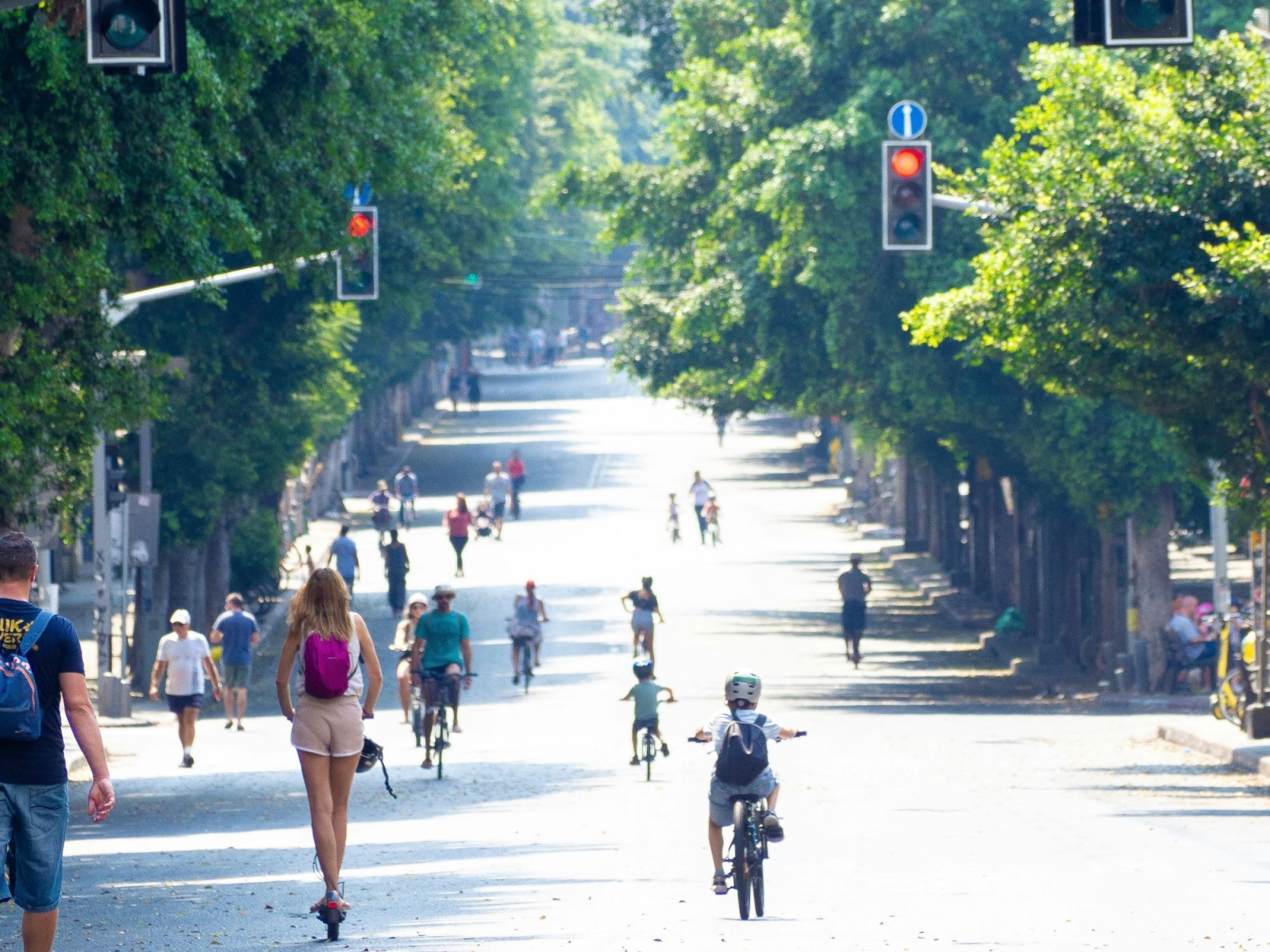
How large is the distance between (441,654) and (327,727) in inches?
437

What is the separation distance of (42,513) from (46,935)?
1132 cm

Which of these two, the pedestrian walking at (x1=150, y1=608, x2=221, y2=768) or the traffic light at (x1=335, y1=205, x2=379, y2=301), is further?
the traffic light at (x1=335, y1=205, x2=379, y2=301)

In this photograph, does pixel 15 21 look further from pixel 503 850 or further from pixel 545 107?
pixel 545 107

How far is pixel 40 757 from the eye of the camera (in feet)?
27.2

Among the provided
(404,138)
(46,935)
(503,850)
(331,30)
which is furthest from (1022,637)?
(46,935)

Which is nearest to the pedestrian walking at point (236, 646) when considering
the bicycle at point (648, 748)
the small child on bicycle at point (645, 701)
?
the small child on bicycle at point (645, 701)

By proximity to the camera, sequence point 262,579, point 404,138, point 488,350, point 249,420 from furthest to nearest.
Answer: point 488,350
point 262,579
point 249,420
point 404,138

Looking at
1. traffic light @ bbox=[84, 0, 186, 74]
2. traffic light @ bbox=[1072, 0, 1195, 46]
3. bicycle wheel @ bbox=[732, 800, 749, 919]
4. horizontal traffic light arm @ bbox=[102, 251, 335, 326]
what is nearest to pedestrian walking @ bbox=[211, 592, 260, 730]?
horizontal traffic light arm @ bbox=[102, 251, 335, 326]

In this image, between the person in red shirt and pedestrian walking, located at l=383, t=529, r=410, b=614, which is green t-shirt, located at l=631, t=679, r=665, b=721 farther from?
the person in red shirt

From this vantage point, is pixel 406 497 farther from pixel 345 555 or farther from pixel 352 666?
pixel 352 666

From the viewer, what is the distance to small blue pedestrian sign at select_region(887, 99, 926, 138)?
22.1 meters

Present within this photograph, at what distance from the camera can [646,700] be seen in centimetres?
2161

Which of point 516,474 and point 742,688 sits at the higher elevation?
point 742,688

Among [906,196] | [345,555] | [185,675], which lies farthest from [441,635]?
[345,555]
